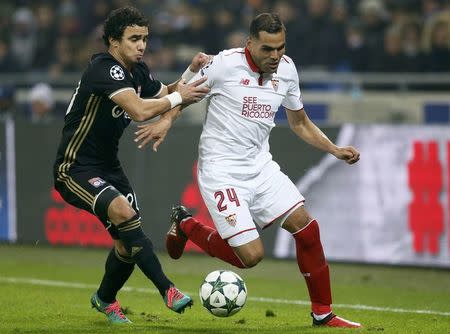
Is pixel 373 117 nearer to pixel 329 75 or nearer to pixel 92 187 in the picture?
pixel 329 75

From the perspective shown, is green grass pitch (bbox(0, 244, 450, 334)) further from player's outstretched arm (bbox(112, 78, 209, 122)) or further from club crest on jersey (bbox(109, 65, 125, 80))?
club crest on jersey (bbox(109, 65, 125, 80))

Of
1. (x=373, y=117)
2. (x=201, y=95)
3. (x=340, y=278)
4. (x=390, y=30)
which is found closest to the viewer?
(x=201, y=95)

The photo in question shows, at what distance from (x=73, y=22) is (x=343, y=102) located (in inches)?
284

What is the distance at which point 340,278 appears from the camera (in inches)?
462

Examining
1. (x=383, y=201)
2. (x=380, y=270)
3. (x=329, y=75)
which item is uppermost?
(x=329, y=75)

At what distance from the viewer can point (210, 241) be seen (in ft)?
27.0

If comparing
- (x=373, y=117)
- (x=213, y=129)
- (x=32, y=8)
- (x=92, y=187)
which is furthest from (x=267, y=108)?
(x=32, y=8)

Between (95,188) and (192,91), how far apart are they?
1.03 m

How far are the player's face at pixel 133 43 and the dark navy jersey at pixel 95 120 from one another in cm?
11

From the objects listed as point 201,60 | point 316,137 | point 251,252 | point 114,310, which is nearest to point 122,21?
point 201,60

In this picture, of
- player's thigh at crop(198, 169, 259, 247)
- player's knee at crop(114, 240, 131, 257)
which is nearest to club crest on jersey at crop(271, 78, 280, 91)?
player's thigh at crop(198, 169, 259, 247)

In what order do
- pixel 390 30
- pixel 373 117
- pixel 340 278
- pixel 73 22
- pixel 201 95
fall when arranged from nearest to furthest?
pixel 201 95 < pixel 340 278 < pixel 373 117 < pixel 390 30 < pixel 73 22

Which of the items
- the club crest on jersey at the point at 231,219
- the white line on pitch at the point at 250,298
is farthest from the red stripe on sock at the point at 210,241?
the white line on pitch at the point at 250,298

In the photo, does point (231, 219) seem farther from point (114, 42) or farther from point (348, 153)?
point (114, 42)
